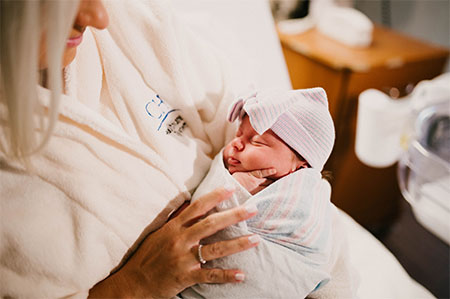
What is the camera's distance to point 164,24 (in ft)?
2.40

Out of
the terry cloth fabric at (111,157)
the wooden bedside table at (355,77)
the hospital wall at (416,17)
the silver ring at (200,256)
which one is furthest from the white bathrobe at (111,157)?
the hospital wall at (416,17)

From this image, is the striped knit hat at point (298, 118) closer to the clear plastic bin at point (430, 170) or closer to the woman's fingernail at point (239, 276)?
the woman's fingernail at point (239, 276)

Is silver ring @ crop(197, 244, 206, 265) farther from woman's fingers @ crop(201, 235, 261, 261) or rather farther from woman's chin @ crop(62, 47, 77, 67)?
woman's chin @ crop(62, 47, 77, 67)

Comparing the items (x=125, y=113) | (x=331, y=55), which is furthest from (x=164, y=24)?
(x=331, y=55)

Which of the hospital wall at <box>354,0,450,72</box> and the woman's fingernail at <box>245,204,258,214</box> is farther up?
the woman's fingernail at <box>245,204,258,214</box>

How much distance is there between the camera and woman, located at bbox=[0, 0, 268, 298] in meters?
0.49

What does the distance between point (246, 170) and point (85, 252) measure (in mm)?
298

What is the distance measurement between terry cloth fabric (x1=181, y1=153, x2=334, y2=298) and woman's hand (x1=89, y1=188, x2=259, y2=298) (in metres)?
0.02

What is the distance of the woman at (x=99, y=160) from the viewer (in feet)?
1.61

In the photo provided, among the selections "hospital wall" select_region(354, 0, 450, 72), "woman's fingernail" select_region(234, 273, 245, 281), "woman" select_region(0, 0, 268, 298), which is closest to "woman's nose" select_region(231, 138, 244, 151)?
"woman" select_region(0, 0, 268, 298)

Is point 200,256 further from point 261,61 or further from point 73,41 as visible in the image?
point 261,61

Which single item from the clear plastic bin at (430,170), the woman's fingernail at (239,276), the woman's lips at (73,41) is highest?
the woman's lips at (73,41)

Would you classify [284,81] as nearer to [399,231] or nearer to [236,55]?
[236,55]

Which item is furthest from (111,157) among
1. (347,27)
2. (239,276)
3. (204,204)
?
(347,27)
